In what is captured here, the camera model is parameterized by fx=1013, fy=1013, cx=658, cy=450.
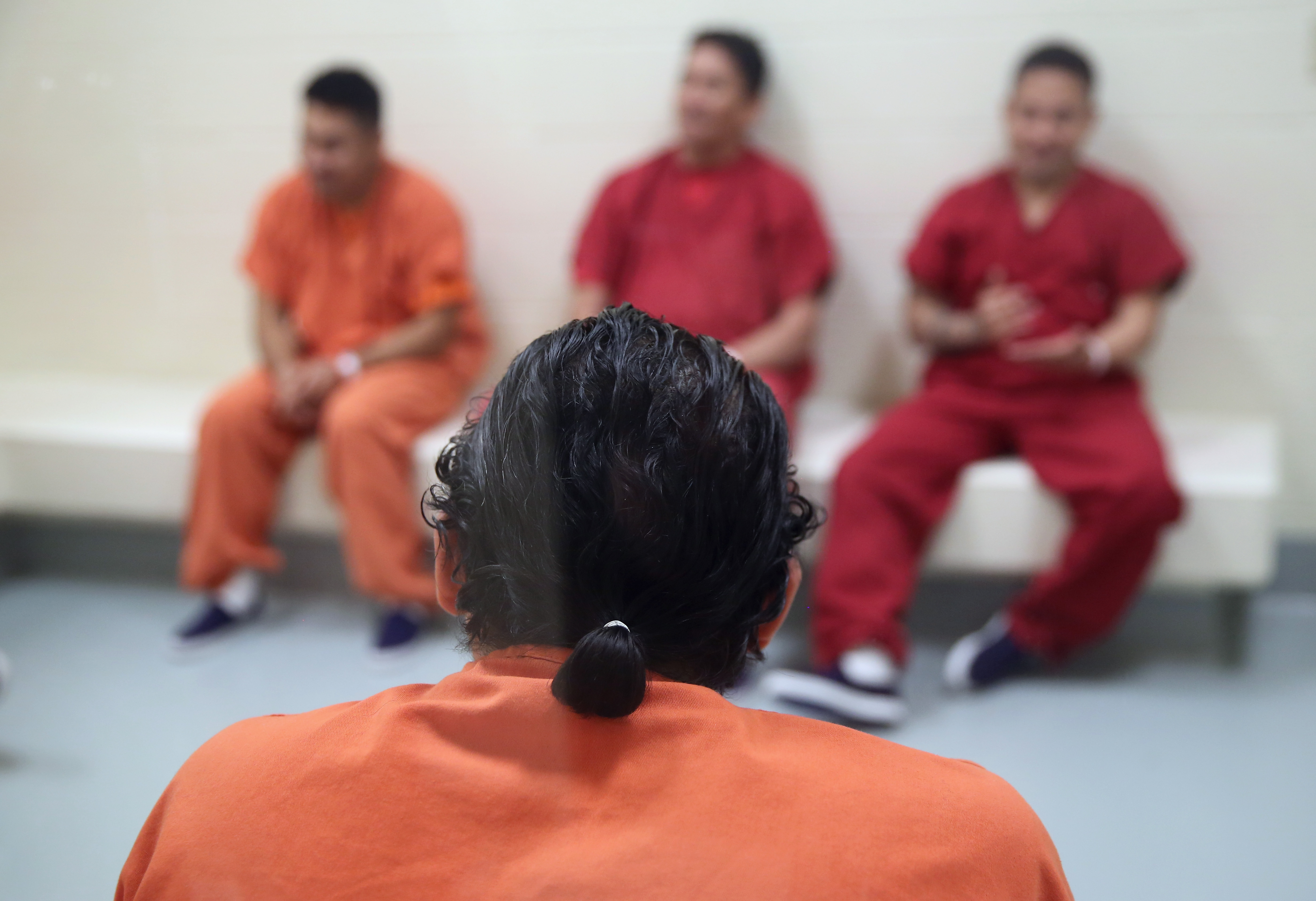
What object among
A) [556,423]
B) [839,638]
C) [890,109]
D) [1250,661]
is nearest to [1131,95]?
[890,109]

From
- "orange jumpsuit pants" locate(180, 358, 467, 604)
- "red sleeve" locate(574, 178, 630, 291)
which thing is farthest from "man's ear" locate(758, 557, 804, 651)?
"red sleeve" locate(574, 178, 630, 291)

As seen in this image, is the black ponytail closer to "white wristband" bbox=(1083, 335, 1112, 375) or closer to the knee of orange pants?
"white wristband" bbox=(1083, 335, 1112, 375)

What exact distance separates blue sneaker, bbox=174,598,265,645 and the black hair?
1.71m

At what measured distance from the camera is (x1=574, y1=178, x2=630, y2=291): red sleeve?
2.28m

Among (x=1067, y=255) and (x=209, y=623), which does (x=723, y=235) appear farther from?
(x=209, y=623)

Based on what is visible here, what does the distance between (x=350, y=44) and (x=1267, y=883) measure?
2.52m

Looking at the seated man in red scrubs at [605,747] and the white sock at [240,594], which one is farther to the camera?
the white sock at [240,594]

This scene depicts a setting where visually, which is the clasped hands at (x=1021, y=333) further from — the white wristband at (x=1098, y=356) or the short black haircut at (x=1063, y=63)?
the short black haircut at (x=1063, y=63)

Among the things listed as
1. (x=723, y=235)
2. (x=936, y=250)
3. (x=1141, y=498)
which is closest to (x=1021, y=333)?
(x=936, y=250)

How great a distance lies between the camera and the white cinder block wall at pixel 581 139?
6.98ft

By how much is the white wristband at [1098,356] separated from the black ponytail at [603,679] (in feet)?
5.47

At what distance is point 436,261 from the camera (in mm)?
2279

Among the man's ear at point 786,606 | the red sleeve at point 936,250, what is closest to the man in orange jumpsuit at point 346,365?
the red sleeve at point 936,250

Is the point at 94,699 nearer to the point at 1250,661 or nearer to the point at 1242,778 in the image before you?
the point at 1242,778
